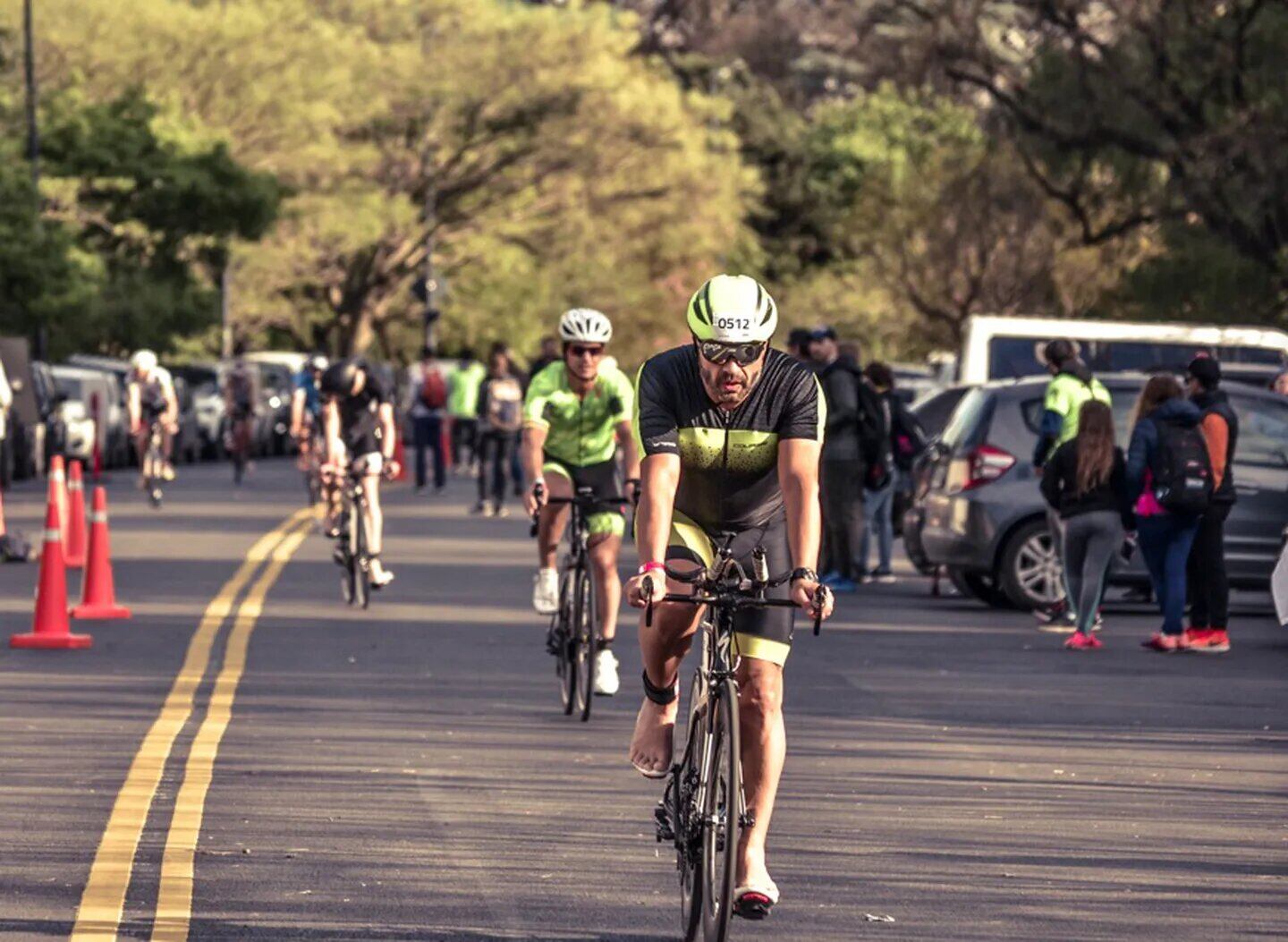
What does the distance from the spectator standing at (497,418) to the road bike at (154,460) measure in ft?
11.8

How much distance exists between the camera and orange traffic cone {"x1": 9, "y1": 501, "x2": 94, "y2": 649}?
1683 cm

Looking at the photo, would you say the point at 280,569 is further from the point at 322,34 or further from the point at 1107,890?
the point at 322,34

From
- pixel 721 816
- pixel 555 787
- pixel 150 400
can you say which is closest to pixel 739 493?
pixel 721 816

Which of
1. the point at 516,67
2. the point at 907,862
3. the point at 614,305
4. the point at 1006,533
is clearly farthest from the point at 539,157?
the point at 907,862

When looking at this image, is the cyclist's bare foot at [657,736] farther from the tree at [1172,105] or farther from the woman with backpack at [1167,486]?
the tree at [1172,105]

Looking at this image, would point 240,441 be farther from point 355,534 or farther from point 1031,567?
point 1031,567

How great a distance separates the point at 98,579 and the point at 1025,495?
237 inches

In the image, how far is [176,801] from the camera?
10.8 m

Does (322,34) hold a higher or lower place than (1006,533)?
higher

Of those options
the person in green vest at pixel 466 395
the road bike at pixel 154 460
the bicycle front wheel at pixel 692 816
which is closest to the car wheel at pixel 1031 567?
the bicycle front wheel at pixel 692 816

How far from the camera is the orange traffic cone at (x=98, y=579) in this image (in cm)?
1888

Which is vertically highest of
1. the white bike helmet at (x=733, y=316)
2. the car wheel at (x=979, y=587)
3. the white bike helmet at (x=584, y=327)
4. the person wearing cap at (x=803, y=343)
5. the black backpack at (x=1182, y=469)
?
the white bike helmet at (x=733, y=316)

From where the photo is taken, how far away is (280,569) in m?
24.0

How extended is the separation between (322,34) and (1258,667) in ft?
167
